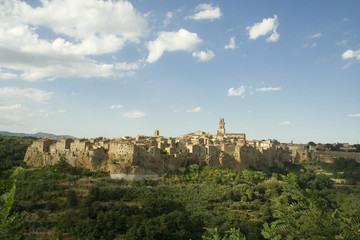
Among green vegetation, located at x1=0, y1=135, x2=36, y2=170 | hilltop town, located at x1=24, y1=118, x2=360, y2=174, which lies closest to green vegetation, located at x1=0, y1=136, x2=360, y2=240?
hilltop town, located at x1=24, y1=118, x2=360, y2=174

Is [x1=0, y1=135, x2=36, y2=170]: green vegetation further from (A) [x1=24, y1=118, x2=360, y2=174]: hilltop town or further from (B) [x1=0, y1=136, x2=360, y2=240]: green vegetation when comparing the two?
(B) [x1=0, y1=136, x2=360, y2=240]: green vegetation

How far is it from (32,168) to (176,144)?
1858cm

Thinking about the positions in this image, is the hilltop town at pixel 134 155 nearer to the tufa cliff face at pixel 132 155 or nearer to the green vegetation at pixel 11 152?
the tufa cliff face at pixel 132 155

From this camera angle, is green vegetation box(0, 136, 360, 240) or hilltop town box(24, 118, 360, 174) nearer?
green vegetation box(0, 136, 360, 240)

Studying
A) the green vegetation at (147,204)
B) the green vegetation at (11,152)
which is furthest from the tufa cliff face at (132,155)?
the green vegetation at (11,152)

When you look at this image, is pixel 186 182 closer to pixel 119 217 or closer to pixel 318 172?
pixel 119 217

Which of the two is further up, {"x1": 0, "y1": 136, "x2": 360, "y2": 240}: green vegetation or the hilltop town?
the hilltop town

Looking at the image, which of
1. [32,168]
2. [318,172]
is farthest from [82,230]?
[318,172]

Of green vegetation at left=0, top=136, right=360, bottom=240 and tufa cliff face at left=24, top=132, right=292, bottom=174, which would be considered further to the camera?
tufa cliff face at left=24, top=132, right=292, bottom=174

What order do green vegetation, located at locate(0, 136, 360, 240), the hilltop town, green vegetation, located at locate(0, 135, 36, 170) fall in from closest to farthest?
green vegetation, located at locate(0, 136, 360, 240), the hilltop town, green vegetation, located at locate(0, 135, 36, 170)

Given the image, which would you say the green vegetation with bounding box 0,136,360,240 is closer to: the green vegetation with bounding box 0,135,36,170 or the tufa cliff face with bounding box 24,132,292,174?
the tufa cliff face with bounding box 24,132,292,174

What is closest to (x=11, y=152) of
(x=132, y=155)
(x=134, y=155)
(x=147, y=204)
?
(x=132, y=155)

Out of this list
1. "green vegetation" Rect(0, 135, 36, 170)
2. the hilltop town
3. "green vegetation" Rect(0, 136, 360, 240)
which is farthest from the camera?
"green vegetation" Rect(0, 135, 36, 170)

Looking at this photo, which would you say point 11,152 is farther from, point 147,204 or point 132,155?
point 147,204
